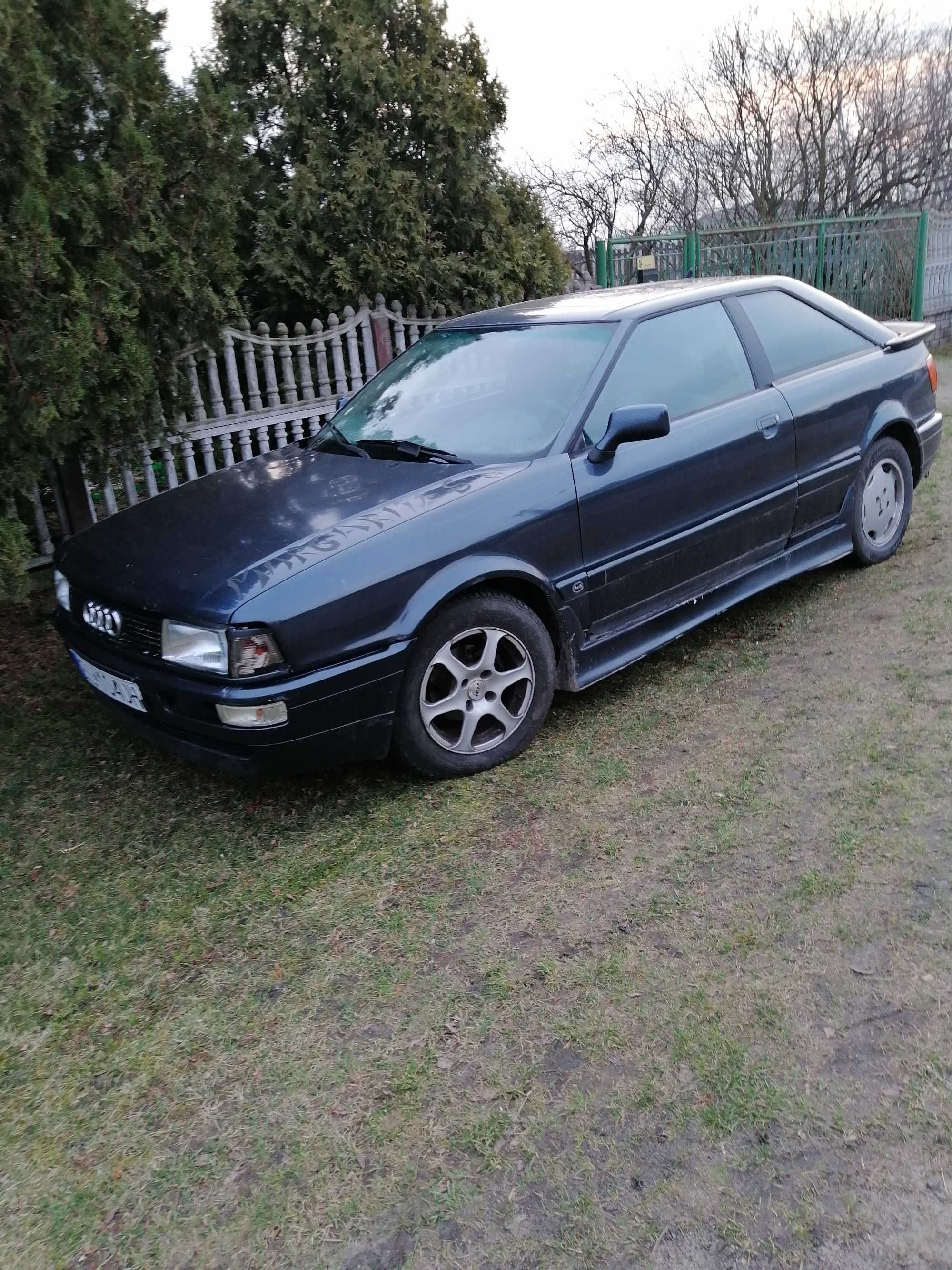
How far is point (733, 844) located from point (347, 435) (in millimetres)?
2435

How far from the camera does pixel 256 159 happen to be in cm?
652

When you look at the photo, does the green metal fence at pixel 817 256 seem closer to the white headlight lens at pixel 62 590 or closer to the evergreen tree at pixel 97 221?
the evergreen tree at pixel 97 221

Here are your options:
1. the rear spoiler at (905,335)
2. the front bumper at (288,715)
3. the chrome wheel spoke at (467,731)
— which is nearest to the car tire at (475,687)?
the chrome wheel spoke at (467,731)

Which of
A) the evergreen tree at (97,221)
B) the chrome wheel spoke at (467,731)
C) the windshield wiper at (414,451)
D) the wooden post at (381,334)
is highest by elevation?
the evergreen tree at (97,221)

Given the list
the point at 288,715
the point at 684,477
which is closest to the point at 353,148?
the point at 684,477

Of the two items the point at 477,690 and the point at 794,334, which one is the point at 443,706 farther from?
the point at 794,334

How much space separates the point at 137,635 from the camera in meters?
3.26

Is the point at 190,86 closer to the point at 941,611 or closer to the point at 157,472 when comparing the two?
the point at 157,472

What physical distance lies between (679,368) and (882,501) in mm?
1641

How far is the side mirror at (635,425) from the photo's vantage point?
3.55 meters

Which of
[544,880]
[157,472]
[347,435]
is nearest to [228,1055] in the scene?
[544,880]

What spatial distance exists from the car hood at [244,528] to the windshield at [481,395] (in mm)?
182

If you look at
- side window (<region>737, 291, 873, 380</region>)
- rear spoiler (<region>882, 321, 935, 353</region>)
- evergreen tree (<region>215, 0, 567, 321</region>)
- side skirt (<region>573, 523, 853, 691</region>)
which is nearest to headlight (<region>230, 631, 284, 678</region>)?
side skirt (<region>573, 523, 853, 691</region>)

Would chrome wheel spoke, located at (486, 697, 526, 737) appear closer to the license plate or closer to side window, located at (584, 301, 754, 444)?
side window, located at (584, 301, 754, 444)
